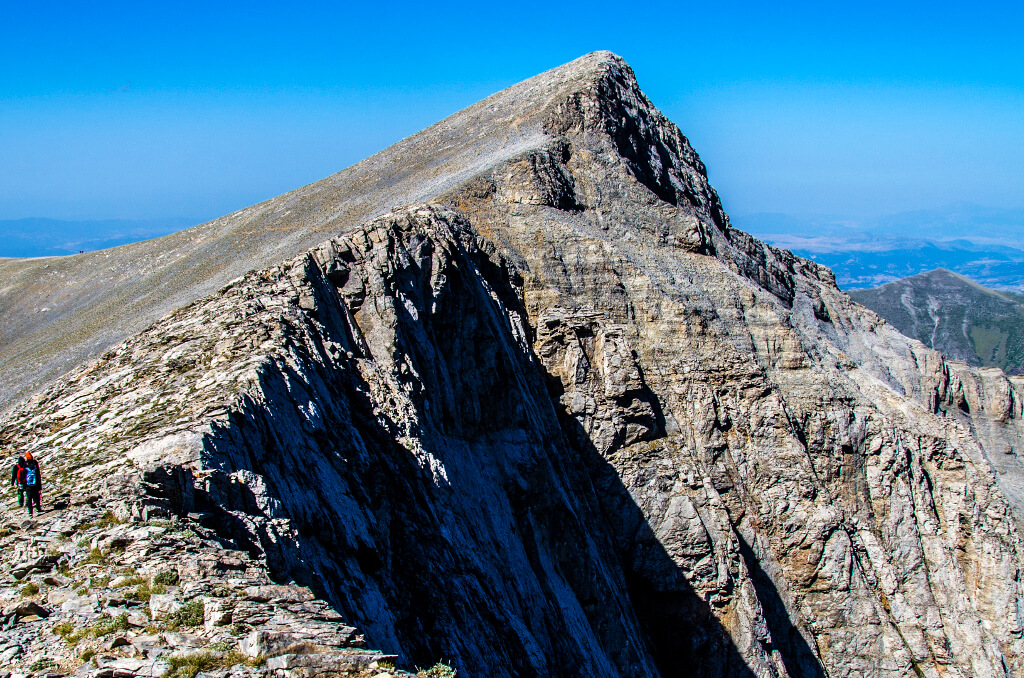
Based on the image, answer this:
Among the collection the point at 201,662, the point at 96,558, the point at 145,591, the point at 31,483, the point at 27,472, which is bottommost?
the point at 201,662

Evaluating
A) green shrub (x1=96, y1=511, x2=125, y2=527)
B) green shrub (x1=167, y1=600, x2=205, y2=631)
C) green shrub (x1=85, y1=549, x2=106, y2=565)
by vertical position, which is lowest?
green shrub (x1=167, y1=600, x2=205, y2=631)

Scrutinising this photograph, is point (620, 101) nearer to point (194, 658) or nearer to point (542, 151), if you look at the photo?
point (542, 151)

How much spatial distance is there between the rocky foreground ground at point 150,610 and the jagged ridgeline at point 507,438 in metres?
0.05

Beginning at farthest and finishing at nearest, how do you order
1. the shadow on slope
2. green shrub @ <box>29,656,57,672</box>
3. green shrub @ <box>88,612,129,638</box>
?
the shadow on slope → green shrub @ <box>88,612,129,638</box> → green shrub @ <box>29,656,57,672</box>

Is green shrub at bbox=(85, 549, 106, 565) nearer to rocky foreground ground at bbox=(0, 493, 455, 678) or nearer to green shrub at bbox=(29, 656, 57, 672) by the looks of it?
rocky foreground ground at bbox=(0, 493, 455, 678)

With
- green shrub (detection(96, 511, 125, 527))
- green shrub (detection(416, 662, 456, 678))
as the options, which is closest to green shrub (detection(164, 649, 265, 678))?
green shrub (detection(416, 662, 456, 678))

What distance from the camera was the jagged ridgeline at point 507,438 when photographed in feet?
42.9

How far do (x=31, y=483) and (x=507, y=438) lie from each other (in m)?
15.4

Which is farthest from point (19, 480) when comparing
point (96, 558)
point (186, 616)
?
point (186, 616)

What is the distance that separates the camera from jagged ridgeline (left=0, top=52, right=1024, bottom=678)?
13.1m

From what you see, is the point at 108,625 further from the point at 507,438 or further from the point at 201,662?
the point at 507,438

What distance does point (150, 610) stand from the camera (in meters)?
10.4

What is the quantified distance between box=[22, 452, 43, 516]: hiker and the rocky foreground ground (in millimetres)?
336

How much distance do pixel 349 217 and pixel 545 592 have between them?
22.5 metres
